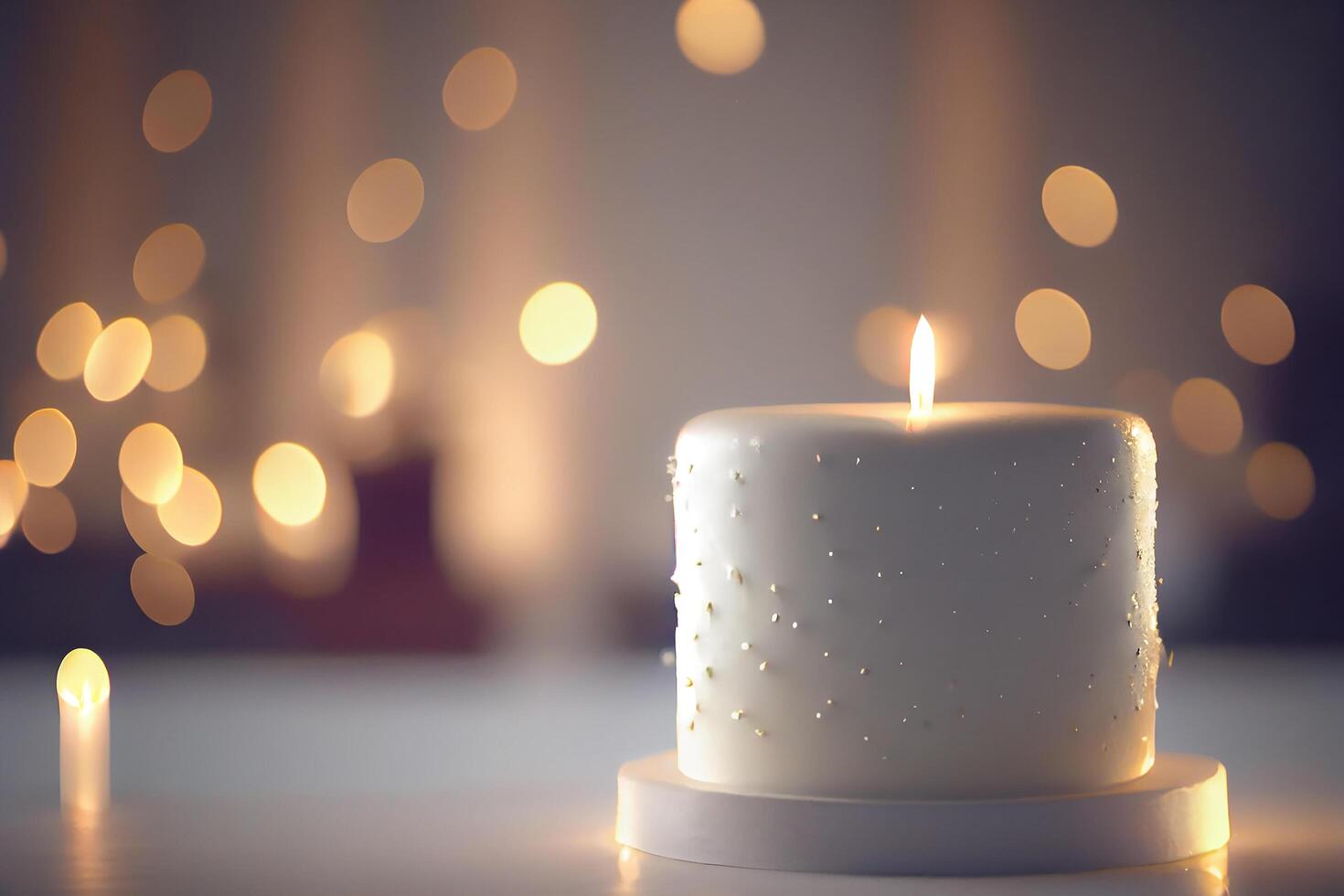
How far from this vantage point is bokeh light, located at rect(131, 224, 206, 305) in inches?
79.4

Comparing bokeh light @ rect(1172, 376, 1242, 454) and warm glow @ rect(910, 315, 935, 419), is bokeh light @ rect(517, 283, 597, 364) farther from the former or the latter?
warm glow @ rect(910, 315, 935, 419)

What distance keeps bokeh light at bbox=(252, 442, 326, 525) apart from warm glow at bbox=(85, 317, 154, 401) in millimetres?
182

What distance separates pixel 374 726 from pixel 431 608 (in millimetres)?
606

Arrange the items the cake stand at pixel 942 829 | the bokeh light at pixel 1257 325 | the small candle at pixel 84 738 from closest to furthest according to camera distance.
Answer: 1. the cake stand at pixel 942 829
2. the small candle at pixel 84 738
3. the bokeh light at pixel 1257 325

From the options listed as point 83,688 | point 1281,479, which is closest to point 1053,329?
point 1281,479

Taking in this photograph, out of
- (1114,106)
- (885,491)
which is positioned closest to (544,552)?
(1114,106)

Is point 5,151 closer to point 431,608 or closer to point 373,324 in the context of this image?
point 373,324

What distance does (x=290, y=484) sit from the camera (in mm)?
2059

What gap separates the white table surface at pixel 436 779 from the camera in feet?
2.72

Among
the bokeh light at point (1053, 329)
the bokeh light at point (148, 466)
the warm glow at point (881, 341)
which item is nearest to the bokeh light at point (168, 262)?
the bokeh light at point (148, 466)

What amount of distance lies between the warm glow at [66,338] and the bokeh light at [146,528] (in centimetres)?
15

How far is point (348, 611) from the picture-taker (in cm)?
204

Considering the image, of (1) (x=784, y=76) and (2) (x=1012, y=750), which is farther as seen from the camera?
(1) (x=784, y=76)

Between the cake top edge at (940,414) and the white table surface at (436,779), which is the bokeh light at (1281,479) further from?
the cake top edge at (940,414)
